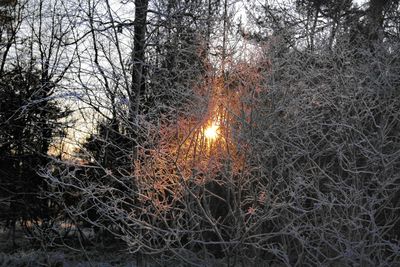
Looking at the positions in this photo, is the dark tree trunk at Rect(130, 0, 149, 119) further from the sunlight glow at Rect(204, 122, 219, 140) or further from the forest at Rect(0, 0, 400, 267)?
the sunlight glow at Rect(204, 122, 219, 140)

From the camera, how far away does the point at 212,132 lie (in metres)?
6.78

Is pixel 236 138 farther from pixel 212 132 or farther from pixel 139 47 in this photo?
pixel 139 47

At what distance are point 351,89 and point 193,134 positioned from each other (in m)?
2.24

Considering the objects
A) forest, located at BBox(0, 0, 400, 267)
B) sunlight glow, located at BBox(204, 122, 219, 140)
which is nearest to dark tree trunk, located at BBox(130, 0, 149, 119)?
forest, located at BBox(0, 0, 400, 267)

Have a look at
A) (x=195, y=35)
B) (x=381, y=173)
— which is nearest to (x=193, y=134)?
(x=195, y=35)

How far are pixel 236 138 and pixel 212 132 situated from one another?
441 millimetres

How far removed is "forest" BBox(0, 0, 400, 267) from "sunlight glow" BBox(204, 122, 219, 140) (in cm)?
2

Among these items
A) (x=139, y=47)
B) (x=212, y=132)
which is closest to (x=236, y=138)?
(x=212, y=132)

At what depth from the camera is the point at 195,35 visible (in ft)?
25.7

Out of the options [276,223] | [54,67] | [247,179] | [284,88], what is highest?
[54,67]

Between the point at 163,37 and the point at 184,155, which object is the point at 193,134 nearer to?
the point at 184,155

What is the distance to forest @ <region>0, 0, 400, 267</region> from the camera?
6.54 metres

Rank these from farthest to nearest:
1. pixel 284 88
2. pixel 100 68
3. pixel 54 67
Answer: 1. pixel 54 67
2. pixel 100 68
3. pixel 284 88

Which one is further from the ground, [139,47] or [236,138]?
[139,47]
